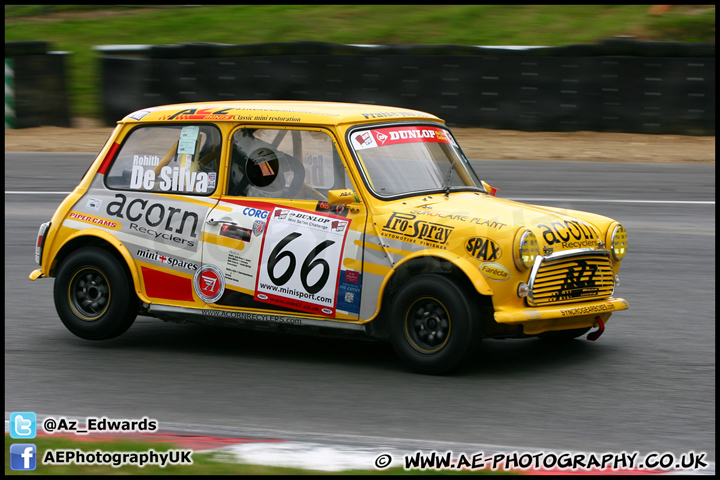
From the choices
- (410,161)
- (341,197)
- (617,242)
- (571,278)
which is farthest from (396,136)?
(617,242)

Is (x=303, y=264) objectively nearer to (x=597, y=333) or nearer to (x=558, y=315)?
(x=558, y=315)

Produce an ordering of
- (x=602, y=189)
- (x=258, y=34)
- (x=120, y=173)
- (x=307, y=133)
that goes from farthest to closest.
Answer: (x=258, y=34) → (x=602, y=189) → (x=120, y=173) → (x=307, y=133)

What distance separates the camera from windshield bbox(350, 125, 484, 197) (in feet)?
21.4

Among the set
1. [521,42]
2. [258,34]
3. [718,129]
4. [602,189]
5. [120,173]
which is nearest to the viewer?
[120,173]

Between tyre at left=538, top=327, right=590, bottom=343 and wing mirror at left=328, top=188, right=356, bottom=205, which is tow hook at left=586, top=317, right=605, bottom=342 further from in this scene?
wing mirror at left=328, top=188, right=356, bottom=205

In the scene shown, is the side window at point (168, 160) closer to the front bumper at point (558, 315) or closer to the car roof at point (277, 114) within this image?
the car roof at point (277, 114)

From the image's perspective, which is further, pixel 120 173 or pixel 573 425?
pixel 120 173

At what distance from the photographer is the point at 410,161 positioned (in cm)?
679

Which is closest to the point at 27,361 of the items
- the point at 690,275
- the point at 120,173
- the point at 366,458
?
the point at 120,173

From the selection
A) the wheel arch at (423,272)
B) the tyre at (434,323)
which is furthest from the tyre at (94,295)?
the tyre at (434,323)

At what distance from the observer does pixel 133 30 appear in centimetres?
2567

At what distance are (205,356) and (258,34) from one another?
61.3 ft

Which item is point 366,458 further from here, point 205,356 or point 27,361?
point 27,361

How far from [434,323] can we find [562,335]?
1477 millimetres
